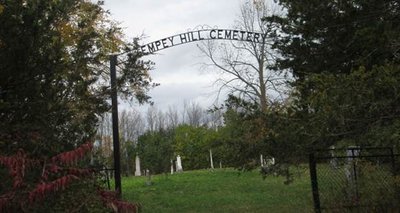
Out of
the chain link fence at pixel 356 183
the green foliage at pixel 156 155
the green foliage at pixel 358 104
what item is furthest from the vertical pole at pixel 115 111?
the green foliage at pixel 156 155

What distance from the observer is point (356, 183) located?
1002 centimetres

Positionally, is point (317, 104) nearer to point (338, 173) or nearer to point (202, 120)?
point (338, 173)

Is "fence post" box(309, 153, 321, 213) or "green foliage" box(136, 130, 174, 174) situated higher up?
"green foliage" box(136, 130, 174, 174)

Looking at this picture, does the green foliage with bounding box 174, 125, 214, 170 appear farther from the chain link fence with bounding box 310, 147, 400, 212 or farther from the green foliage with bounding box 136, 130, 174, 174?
the chain link fence with bounding box 310, 147, 400, 212

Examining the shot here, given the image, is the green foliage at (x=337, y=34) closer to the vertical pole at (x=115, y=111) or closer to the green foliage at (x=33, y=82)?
the vertical pole at (x=115, y=111)

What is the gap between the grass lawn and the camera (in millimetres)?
14789

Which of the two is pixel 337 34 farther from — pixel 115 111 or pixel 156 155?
pixel 156 155

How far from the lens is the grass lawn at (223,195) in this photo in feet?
48.5

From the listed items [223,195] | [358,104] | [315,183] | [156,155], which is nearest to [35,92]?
[358,104]

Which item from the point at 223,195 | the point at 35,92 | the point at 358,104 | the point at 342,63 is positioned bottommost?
the point at 223,195

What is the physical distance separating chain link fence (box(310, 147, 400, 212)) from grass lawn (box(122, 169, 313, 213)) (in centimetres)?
126

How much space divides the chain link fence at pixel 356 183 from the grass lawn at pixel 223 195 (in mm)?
1262

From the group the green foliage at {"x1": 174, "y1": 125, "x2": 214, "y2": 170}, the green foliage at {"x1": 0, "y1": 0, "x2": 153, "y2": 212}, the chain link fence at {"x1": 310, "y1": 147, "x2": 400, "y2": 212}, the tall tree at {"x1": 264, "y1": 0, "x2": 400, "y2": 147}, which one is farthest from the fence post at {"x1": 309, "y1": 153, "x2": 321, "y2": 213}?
the green foliage at {"x1": 174, "y1": 125, "x2": 214, "y2": 170}

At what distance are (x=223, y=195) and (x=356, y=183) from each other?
8442mm
